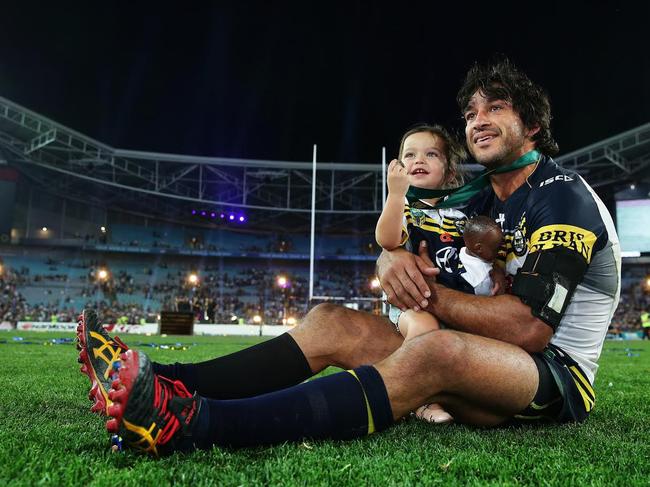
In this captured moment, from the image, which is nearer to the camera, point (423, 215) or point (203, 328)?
point (423, 215)

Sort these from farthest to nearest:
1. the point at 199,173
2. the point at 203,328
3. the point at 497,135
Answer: the point at 199,173, the point at 203,328, the point at 497,135

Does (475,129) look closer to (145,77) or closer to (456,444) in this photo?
(456,444)

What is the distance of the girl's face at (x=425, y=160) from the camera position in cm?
312

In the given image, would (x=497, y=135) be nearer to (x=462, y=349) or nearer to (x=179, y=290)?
(x=462, y=349)

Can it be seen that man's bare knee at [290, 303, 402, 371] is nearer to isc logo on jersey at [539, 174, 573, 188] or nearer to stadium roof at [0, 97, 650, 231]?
isc logo on jersey at [539, 174, 573, 188]

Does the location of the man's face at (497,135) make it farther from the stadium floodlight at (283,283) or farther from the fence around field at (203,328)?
the stadium floodlight at (283,283)

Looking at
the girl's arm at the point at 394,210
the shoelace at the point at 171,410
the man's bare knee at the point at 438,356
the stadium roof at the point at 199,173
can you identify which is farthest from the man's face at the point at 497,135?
the stadium roof at the point at 199,173

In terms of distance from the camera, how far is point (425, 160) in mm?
3148

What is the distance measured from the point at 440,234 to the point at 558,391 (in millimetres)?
849

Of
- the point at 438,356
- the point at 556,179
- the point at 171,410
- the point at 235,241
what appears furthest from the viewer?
the point at 235,241

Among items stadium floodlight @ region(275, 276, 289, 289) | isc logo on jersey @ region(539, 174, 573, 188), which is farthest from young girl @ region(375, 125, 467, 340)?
stadium floodlight @ region(275, 276, 289, 289)

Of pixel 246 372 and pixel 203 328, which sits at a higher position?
pixel 246 372

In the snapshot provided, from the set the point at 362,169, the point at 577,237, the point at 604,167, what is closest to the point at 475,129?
the point at 577,237

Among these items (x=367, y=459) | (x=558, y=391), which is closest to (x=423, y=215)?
(x=558, y=391)
